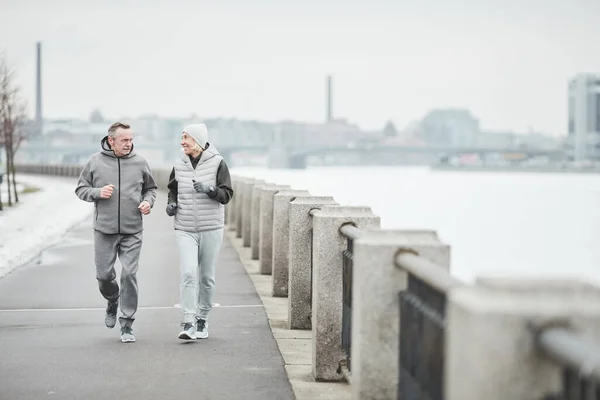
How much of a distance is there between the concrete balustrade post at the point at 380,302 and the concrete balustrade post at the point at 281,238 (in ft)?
19.0

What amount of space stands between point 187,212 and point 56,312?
271 centimetres

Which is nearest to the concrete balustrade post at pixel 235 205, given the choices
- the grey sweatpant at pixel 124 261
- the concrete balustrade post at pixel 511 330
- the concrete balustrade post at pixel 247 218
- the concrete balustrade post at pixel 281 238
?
the concrete balustrade post at pixel 247 218

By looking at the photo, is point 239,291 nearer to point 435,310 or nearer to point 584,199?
point 435,310

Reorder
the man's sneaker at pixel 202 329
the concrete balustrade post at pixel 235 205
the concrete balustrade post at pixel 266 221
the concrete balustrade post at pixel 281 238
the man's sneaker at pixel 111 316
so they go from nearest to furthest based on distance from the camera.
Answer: the man's sneaker at pixel 202 329 → the man's sneaker at pixel 111 316 → the concrete balustrade post at pixel 281 238 → the concrete balustrade post at pixel 266 221 → the concrete balustrade post at pixel 235 205

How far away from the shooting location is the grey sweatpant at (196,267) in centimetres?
870

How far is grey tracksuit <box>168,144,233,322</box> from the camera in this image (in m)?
8.68

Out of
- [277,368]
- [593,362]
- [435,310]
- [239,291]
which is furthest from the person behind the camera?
[239,291]

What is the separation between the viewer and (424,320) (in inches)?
183

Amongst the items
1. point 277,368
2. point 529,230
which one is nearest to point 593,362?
point 277,368

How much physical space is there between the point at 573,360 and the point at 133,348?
5956mm

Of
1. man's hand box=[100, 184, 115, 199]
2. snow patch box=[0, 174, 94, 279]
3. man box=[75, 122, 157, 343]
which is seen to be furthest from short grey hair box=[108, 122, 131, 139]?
snow patch box=[0, 174, 94, 279]

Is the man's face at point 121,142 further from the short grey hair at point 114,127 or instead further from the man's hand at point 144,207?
the man's hand at point 144,207

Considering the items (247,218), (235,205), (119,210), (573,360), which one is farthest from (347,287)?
(235,205)

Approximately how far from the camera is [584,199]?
127188mm
